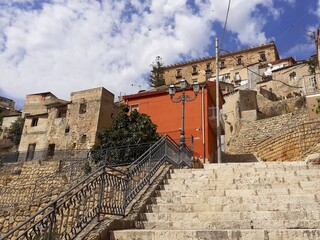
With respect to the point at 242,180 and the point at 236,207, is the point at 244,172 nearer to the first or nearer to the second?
the point at 242,180

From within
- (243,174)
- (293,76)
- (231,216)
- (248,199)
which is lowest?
(231,216)

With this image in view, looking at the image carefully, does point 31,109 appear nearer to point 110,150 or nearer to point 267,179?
point 110,150

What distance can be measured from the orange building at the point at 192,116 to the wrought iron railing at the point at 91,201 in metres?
11.5

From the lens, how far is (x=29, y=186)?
15352mm

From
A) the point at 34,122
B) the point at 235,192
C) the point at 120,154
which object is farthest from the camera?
the point at 34,122

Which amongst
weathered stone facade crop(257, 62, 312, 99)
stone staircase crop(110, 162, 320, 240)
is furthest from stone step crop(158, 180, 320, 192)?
weathered stone facade crop(257, 62, 312, 99)

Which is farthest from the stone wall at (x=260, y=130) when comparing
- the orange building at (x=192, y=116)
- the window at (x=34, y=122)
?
the window at (x=34, y=122)

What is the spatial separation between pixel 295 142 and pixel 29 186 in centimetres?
1490

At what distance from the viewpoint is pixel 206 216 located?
17.0ft

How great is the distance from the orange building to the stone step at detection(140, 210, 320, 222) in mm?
14533

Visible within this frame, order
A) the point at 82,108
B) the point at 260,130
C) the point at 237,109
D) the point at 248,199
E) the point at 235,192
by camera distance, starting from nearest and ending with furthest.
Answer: the point at 248,199 → the point at 235,192 → the point at 260,130 → the point at 82,108 → the point at 237,109

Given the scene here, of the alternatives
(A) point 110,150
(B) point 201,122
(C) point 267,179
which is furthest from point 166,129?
(C) point 267,179

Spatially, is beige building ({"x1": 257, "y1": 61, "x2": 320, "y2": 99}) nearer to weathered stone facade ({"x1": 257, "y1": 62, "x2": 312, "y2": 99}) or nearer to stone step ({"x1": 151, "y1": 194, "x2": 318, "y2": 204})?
weathered stone facade ({"x1": 257, "y1": 62, "x2": 312, "y2": 99})

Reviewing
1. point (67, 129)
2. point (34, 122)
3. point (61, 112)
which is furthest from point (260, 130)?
point (34, 122)
